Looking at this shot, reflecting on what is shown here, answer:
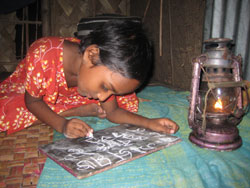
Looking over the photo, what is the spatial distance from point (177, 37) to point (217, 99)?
62.3 inches

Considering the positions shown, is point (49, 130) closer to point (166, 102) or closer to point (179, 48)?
point (166, 102)

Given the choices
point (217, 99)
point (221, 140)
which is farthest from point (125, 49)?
point (221, 140)

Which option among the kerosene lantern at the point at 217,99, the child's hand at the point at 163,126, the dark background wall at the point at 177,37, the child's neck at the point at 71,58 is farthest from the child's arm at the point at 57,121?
the dark background wall at the point at 177,37

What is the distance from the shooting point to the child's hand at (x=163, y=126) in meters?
1.21

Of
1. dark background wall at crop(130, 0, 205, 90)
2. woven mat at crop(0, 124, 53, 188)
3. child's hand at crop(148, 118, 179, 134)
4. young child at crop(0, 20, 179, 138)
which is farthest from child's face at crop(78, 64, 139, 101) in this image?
dark background wall at crop(130, 0, 205, 90)

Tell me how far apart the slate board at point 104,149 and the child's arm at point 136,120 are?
0.15ft

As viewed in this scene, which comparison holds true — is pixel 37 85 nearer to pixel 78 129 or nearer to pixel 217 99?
pixel 78 129

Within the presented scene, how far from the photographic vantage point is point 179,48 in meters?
2.54

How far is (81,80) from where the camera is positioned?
116 cm

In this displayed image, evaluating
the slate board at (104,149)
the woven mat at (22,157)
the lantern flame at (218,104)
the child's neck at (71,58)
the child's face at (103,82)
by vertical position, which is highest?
the child's neck at (71,58)

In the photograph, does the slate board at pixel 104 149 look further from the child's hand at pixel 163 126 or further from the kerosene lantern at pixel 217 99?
the kerosene lantern at pixel 217 99

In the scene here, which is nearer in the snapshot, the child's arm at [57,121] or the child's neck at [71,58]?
the child's arm at [57,121]

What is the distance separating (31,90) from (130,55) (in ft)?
2.10

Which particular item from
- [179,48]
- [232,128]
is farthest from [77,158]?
[179,48]
